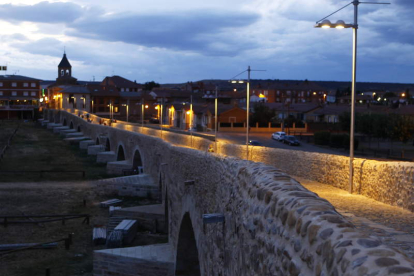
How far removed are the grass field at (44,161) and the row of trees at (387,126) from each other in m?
24.1

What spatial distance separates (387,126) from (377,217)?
36.6m

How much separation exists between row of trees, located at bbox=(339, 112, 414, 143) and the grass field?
24142mm

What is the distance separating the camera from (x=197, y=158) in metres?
11.5

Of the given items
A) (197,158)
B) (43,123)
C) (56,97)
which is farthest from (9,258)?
(56,97)

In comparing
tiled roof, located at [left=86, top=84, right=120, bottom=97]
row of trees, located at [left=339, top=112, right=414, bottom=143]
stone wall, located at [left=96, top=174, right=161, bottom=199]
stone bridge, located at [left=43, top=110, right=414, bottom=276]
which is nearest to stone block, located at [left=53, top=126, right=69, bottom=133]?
tiled roof, located at [left=86, top=84, right=120, bottom=97]

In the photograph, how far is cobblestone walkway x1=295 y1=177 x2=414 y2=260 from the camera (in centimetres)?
699

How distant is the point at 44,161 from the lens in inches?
1847

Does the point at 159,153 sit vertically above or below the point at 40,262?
above

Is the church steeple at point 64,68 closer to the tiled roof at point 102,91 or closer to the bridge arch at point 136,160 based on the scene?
the tiled roof at point 102,91

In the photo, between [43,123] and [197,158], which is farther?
[43,123]

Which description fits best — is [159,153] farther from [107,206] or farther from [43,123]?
[43,123]

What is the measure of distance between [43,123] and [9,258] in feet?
262

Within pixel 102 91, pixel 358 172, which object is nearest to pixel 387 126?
pixel 358 172

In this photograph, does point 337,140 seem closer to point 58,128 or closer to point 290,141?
point 290,141
